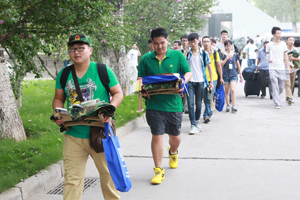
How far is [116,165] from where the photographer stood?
10.9ft

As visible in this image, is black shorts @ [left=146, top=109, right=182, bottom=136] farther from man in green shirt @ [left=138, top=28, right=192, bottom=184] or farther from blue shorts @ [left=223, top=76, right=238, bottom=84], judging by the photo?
blue shorts @ [left=223, top=76, right=238, bottom=84]

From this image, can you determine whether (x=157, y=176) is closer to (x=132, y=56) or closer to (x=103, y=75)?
(x=103, y=75)

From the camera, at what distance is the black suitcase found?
13469 millimetres

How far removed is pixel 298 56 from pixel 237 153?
25.2 ft

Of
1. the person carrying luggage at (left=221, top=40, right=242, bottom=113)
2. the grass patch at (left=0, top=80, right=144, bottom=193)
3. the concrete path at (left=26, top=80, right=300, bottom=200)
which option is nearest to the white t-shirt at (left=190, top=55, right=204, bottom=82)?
the concrete path at (left=26, top=80, right=300, bottom=200)

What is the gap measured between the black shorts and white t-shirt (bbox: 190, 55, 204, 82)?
3.04m

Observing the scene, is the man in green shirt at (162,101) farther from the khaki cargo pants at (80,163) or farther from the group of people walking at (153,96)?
the khaki cargo pants at (80,163)

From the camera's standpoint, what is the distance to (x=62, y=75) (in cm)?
368

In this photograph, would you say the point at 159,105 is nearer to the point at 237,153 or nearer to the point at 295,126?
the point at 237,153

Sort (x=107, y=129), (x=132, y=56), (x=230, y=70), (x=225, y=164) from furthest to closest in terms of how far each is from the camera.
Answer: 1. (x=132, y=56)
2. (x=230, y=70)
3. (x=225, y=164)
4. (x=107, y=129)

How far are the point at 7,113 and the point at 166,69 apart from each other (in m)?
2.91

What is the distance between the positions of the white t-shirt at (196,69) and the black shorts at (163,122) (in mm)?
3037

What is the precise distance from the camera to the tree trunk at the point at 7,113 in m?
6.43

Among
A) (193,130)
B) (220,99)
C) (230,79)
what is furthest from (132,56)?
(193,130)
